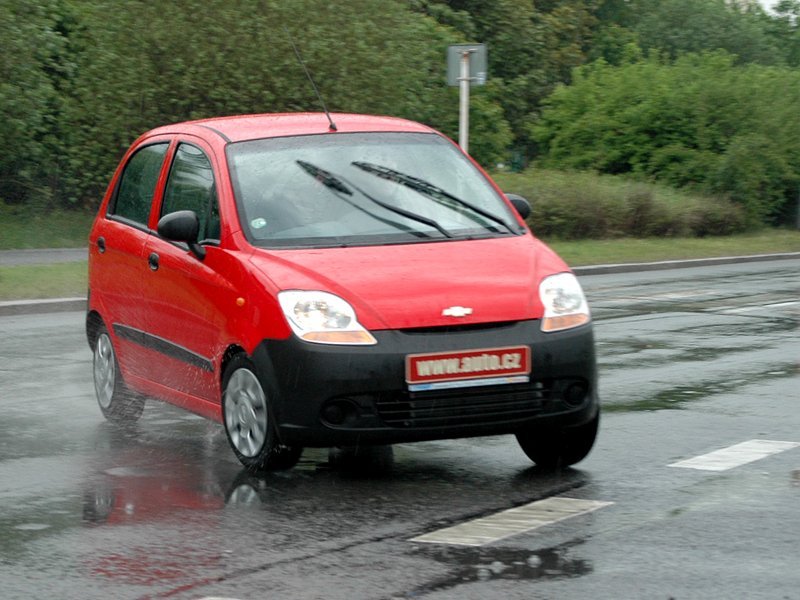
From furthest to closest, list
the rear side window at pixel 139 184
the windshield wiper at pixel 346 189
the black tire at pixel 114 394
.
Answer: the black tire at pixel 114 394 → the rear side window at pixel 139 184 → the windshield wiper at pixel 346 189

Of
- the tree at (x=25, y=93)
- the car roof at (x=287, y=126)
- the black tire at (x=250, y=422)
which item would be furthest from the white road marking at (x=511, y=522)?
the tree at (x=25, y=93)

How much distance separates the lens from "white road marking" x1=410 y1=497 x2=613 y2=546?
5.91 metres

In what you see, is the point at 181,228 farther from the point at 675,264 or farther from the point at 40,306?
the point at 675,264

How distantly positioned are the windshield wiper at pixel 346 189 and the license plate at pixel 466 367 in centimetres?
93

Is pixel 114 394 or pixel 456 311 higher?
pixel 456 311

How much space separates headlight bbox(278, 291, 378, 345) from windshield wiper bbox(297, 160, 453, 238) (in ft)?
3.09

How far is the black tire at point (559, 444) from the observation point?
24.2 ft

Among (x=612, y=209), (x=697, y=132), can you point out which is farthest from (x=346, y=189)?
(x=697, y=132)

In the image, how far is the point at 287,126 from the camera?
823 centimetres

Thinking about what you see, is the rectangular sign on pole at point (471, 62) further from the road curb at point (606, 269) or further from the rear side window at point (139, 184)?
the rear side window at point (139, 184)

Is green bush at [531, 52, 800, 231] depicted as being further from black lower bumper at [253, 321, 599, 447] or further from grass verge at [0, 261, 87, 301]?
black lower bumper at [253, 321, 599, 447]

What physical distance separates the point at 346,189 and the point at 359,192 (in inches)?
2.6

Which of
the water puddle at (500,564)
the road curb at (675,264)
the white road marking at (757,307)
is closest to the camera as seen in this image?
the water puddle at (500,564)

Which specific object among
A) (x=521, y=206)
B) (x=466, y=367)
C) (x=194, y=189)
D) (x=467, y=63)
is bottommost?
(x=466, y=367)
